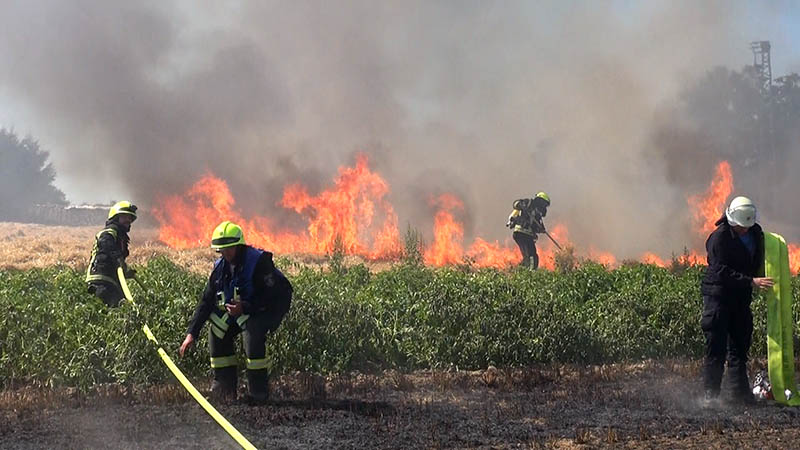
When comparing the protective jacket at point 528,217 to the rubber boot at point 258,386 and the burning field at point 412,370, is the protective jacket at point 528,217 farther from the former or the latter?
the rubber boot at point 258,386

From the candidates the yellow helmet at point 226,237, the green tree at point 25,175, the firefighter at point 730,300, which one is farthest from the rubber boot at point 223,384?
the green tree at point 25,175

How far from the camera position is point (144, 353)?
7.50 m

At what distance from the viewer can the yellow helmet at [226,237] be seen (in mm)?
6785

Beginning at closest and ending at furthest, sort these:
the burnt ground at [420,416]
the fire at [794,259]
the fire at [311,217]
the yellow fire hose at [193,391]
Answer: the yellow fire hose at [193,391], the burnt ground at [420,416], the fire at [794,259], the fire at [311,217]

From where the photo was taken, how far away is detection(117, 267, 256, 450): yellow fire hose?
218 inches

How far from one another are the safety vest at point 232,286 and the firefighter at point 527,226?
1057 centimetres

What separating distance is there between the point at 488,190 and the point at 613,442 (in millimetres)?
23378

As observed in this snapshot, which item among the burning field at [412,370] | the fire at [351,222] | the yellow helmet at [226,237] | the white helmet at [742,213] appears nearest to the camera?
the burning field at [412,370]

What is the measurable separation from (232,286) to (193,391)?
1.07 metres

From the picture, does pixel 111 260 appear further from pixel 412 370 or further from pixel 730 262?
pixel 730 262

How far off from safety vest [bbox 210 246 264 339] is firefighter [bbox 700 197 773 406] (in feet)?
13.5

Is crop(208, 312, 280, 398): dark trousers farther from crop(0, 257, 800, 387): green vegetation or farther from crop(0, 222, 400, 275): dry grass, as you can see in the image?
crop(0, 222, 400, 275): dry grass

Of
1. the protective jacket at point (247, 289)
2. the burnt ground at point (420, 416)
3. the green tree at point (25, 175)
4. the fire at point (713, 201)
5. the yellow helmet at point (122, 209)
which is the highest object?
the green tree at point (25, 175)

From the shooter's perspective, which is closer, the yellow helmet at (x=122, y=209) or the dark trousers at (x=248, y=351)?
the dark trousers at (x=248, y=351)
